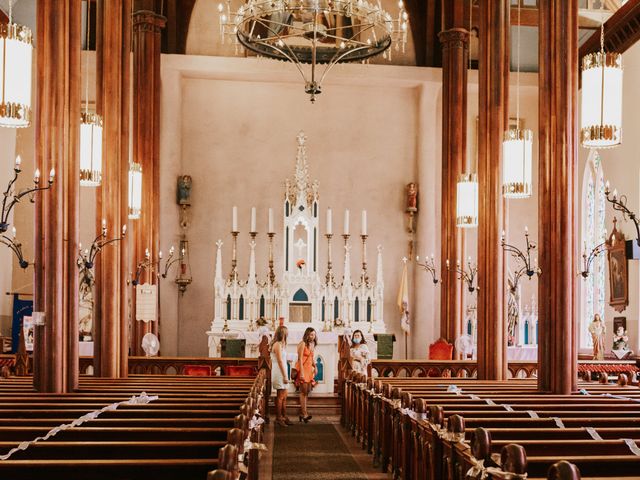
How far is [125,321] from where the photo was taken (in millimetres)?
13320

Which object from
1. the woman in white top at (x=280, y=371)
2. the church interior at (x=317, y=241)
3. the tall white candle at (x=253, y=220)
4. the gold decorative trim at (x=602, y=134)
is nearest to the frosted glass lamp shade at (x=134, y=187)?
the church interior at (x=317, y=241)

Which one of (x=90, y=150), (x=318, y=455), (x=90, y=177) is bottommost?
(x=318, y=455)

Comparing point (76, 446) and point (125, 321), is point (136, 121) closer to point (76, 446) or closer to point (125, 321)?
point (125, 321)

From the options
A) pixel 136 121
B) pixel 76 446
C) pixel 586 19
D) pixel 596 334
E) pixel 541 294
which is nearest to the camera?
pixel 76 446

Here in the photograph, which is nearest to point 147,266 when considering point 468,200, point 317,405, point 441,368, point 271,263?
point 271,263

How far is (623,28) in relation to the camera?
19.6 metres

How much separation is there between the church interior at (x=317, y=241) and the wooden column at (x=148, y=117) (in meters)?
0.07

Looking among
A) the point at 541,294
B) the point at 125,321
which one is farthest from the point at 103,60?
the point at 541,294

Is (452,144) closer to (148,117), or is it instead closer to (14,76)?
(148,117)

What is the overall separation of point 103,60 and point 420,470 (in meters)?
8.76

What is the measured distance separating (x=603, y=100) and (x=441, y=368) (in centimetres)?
719

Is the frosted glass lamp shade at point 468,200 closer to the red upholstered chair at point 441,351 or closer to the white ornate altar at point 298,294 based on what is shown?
the red upholstered chair at point 441,351

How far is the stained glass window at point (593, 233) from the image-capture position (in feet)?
70.1

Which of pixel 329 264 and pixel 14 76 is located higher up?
pixel 14 76
